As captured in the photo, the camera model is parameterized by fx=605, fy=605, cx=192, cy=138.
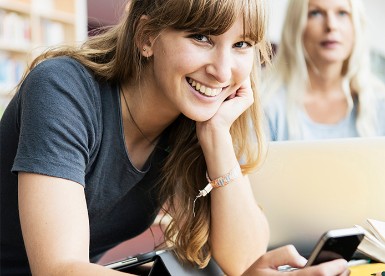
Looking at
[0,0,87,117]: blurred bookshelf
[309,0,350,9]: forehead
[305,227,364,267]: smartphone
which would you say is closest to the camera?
[305,227,364,267]: smartphone

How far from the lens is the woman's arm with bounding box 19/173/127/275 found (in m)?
1.00

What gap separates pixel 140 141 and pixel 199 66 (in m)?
0.28

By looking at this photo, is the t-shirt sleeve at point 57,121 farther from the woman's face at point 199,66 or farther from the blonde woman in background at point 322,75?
the blonde woman in background at point 322,75

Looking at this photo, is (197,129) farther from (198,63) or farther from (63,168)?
(63,168)

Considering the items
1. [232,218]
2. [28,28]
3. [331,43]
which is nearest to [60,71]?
[232,218]

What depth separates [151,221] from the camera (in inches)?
61.3

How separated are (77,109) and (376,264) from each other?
70 cm

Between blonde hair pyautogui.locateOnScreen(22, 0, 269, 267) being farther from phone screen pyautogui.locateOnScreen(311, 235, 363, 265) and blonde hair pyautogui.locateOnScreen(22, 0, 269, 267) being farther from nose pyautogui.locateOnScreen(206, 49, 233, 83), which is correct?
phone screen pyautogui.locateOnScreen(311, 235, 363, 265)

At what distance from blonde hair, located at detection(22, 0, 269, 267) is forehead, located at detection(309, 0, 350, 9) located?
4.40 ft

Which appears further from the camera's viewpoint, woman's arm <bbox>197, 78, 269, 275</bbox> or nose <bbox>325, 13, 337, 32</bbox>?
nose <bbox>325, 13, 337, 32</bbox>

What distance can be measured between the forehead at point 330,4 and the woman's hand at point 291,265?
204cm

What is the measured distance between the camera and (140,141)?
4.67 feet

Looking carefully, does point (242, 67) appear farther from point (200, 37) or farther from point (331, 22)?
point (331, 22)

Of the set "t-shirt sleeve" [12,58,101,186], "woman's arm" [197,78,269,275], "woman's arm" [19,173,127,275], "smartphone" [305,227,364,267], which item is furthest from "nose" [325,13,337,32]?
"smartphone" [305,227,364,267]
